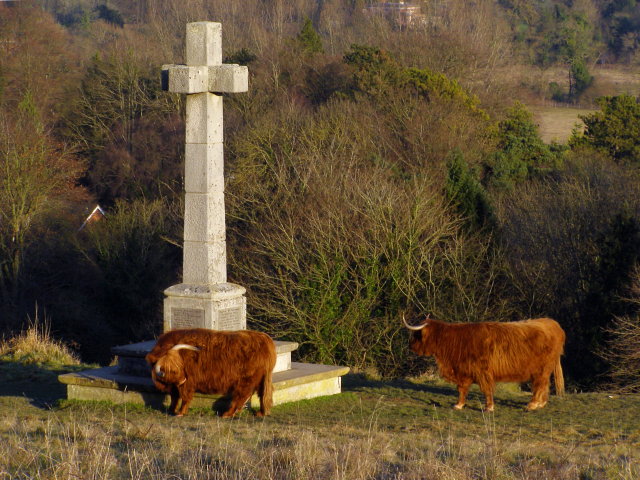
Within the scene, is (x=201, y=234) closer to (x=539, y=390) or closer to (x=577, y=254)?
(x=539, y=390)

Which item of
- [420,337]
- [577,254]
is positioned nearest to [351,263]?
[577,254]

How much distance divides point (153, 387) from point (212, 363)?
1417 millimetres

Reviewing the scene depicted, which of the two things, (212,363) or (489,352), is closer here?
(212,363)

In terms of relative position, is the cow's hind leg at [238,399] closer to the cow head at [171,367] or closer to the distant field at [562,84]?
the cow head at [171,367]

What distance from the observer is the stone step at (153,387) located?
13.2m

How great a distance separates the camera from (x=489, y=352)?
12695mm

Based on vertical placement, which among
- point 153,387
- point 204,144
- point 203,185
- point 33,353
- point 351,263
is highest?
point 204,144

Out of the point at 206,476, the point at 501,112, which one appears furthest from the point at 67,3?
the point at 206,476

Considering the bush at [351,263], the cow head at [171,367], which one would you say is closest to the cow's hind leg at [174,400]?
the cow head at [171,367]

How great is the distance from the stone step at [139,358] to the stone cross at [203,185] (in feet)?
1.73

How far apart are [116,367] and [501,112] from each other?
38.4 metres

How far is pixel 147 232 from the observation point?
35125 mm

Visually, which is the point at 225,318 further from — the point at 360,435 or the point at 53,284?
the point at 53,284

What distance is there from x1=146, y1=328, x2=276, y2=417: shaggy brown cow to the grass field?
0.37 metres
